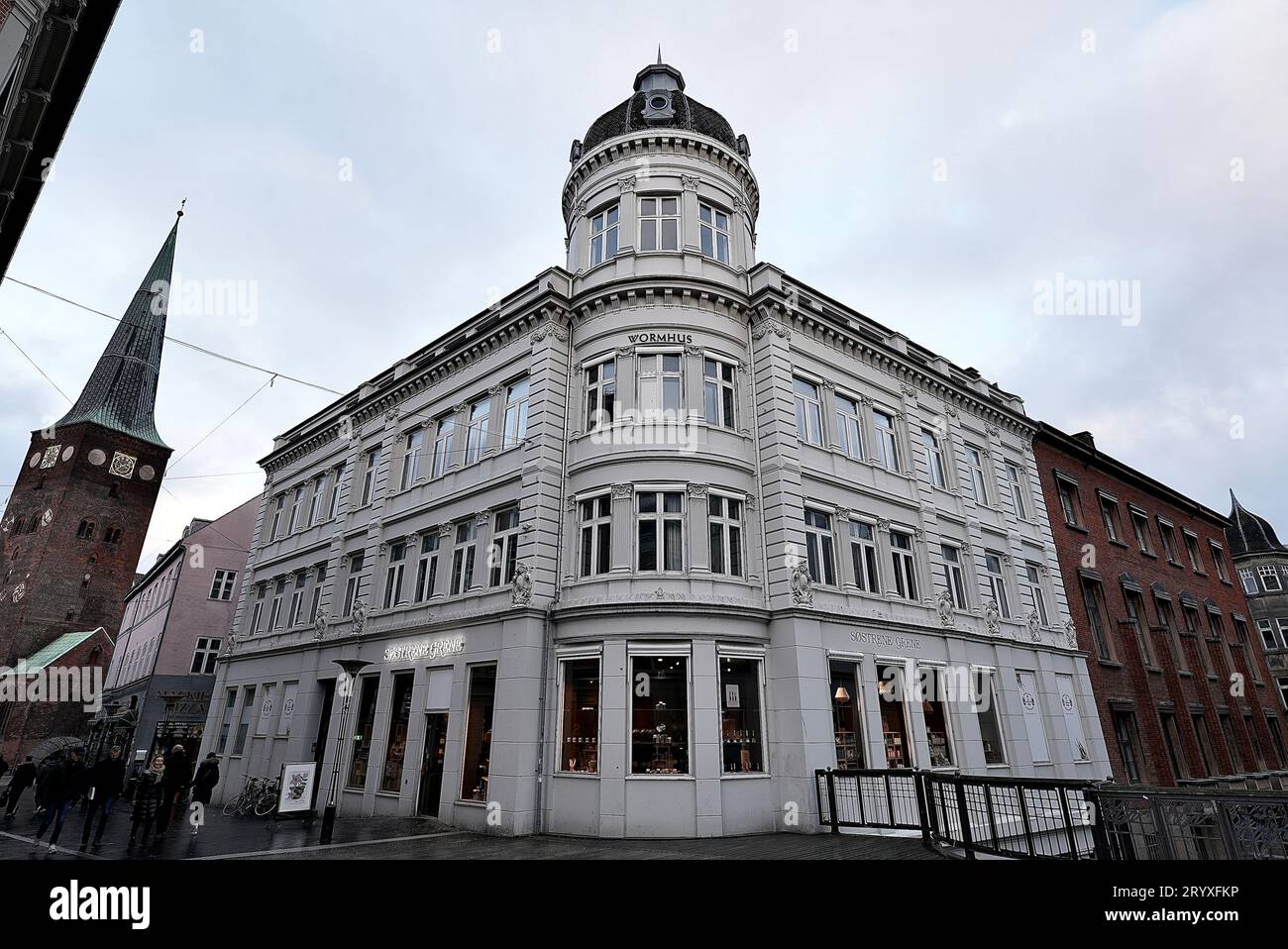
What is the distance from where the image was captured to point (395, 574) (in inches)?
850

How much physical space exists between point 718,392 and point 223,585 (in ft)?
119

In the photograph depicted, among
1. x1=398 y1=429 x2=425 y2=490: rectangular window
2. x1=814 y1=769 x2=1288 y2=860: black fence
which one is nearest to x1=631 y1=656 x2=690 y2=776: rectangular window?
x1=814 y1=769 x2=1288 y2=860: black fence

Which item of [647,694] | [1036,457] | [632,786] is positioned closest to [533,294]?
[647,694]

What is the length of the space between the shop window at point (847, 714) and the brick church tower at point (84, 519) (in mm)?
57562

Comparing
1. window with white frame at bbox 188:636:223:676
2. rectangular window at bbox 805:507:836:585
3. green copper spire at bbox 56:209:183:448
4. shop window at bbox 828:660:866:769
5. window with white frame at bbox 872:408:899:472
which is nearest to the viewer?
shop window at bbox 828:660:866:769

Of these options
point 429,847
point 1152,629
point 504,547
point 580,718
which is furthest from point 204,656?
point 1152,629

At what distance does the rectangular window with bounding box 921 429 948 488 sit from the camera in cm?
2222

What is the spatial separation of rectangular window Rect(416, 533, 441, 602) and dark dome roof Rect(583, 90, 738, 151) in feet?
47.5

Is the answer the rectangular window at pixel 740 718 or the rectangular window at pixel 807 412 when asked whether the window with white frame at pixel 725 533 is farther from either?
the rectangular window at pixel 807 412

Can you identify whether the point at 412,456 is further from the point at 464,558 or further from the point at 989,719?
the point at 989,719

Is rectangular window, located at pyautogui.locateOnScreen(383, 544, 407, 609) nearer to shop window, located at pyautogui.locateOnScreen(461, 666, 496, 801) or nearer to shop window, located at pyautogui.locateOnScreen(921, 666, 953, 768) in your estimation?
shop window, located at pyautogui.locateOnScreen(461, 666, 496, 801)
